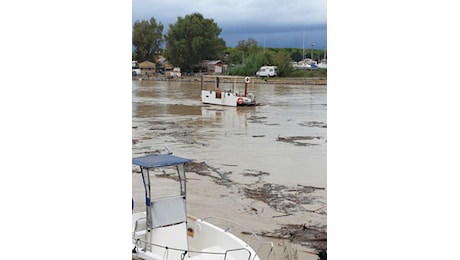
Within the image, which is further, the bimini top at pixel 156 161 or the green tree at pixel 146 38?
the green tree at pixel 146 38

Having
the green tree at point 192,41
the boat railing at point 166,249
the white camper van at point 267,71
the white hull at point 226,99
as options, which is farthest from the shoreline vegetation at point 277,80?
the boat railing at point 166,249

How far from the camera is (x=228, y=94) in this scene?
699cm

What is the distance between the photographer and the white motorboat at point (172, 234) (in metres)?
2.15

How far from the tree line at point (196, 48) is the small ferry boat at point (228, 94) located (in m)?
0.86

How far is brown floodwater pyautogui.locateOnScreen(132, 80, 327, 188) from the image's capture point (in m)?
4.91

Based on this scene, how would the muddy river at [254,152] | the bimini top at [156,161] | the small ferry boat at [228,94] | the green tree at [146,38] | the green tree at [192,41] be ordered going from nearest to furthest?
the bimini top at [156,161] → the muddy river at [254,152] → the green tree at [146,38] → the green tree at [192,41] → the small ferry boat at [228,94]

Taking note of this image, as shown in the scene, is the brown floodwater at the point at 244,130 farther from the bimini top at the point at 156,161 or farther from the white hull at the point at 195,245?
the bimini top at the point at 156,161

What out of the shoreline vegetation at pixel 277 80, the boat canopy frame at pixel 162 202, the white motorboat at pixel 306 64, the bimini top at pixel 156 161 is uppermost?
the white motorboat at pixel 306 64

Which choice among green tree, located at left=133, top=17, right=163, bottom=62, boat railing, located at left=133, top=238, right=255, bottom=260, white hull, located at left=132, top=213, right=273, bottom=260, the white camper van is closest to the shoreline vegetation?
the white camper van

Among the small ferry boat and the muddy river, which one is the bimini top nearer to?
the muddy river

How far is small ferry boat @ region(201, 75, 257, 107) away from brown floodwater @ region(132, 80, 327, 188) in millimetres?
73
